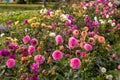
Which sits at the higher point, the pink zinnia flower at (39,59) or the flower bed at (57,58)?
the pink zinnia flower at (39,59)

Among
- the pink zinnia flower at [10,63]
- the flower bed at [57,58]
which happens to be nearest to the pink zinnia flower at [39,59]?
the flower bed at [57,58]

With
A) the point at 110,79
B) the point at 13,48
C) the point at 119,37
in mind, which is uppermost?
the point at 13,48

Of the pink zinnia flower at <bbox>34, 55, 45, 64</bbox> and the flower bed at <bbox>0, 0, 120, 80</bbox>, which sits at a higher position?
the pink zinnia flower at <bbox>34, 55, 45, 64</bbox>

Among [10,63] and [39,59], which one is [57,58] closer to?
[39,59]

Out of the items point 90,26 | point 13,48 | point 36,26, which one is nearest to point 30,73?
point 13,48

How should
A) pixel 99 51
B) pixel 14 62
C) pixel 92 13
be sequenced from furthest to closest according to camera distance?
1. pixel 92 13
2. pixel 99 51
3. pixel 14 62

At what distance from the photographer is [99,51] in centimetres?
496

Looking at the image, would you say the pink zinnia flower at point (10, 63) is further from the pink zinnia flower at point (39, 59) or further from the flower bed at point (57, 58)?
the pink zinnia flower at point (39, 59)

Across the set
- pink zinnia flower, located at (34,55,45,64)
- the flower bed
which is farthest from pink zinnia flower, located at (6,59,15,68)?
pink zinnia flower, located at (34,55,45,64)

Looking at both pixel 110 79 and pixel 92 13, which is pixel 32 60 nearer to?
pixel 110 79

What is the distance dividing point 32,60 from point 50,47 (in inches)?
36.9

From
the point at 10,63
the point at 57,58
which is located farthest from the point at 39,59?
the point at 10,63

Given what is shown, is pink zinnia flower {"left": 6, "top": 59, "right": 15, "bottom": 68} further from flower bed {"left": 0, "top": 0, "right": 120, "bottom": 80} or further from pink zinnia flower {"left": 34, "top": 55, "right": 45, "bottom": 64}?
pink zinnia flower {"left": 34, "top": 55, "right": 45, "bottom": 64}

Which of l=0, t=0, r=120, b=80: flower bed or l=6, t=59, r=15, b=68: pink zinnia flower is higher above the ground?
l=6, t=59, r=15, b=68: pink zinnia flower
